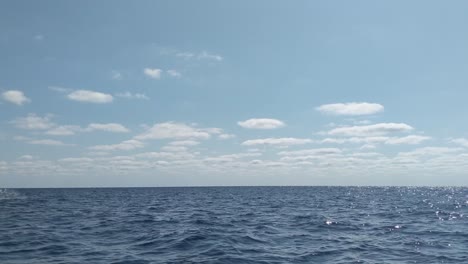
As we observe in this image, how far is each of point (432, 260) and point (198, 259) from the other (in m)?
9.98

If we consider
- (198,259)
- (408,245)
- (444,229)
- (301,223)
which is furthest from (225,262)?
(444,229)

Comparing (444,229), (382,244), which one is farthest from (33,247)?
(444,229)

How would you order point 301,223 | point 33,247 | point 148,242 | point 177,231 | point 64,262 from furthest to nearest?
point 301,223 < point 177,231 < point 148,242 < point 33,247 < point 64,262

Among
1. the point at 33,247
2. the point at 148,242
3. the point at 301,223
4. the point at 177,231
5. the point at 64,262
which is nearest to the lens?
the point at 64,262

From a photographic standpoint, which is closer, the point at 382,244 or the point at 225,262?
the point at 225,262

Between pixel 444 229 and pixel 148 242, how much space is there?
64.4 feet

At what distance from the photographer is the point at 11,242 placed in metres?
19.6

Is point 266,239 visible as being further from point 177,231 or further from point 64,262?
point 64,262

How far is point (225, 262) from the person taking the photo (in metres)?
15.6

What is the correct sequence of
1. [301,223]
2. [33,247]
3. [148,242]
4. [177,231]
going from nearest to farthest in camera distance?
[33,247]
[148,242]
[177,231]
[301,223]

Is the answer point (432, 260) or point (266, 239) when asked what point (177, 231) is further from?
point (432, 260)

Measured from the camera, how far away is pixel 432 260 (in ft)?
51.8

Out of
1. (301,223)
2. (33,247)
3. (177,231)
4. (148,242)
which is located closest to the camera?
(33,247)

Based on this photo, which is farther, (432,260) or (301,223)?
(301,223)
